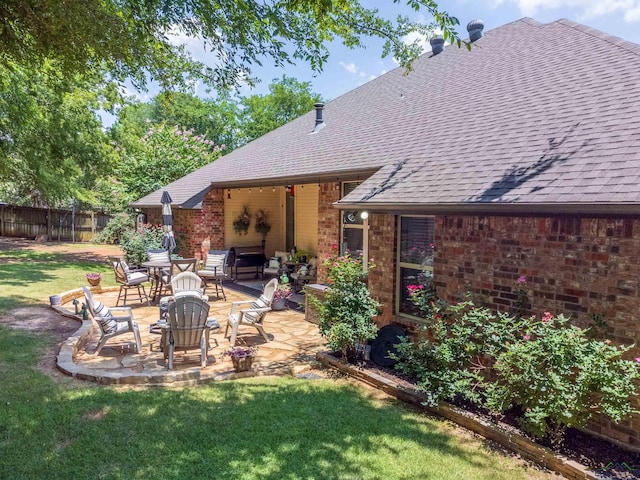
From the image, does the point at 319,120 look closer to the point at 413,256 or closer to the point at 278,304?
the point at 278,304

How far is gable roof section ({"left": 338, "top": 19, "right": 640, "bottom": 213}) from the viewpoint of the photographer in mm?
4312

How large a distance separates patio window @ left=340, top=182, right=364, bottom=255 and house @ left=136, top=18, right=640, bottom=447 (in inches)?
1.7

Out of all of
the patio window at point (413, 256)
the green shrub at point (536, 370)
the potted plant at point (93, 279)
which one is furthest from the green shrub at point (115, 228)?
the green shrub at point (536, 370)

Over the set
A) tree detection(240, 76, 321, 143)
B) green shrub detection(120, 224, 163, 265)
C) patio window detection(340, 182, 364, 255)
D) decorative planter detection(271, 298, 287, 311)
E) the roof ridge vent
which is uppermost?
tree detection(240, 76, 321, 143)

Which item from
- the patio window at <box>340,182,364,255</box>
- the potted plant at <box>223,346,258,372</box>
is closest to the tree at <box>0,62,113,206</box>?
the patio window at <box>340,182,364,255</box>

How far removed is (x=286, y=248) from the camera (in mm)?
14289

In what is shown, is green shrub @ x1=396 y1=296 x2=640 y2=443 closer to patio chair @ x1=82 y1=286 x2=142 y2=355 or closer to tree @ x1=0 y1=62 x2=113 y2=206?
patio chair @ x1=82 y1=286 x2=142 y2=355

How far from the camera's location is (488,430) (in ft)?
13.9

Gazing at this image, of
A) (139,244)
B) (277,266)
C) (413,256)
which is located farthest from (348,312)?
(139,244)

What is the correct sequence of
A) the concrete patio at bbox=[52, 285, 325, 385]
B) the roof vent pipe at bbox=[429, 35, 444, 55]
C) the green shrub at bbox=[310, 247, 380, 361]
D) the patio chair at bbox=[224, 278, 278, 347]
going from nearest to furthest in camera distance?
the concrete patio at bbox=[52, 285, 325, 385]
the green shrub at bbox=[310, 247, 380, 361]
the patio chair at bbox=[224, 278, 278, 347]
the roof vent pipe at bbox=[429, 35, 444, 55]

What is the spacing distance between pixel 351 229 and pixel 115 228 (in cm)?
1695

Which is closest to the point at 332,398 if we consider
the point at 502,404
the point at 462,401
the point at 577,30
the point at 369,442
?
the point at 369,442

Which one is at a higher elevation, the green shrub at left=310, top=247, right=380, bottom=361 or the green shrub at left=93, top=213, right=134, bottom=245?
the green shrub at left=93, top=213, right=134, bottom=245

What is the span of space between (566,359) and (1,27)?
7058 mm
